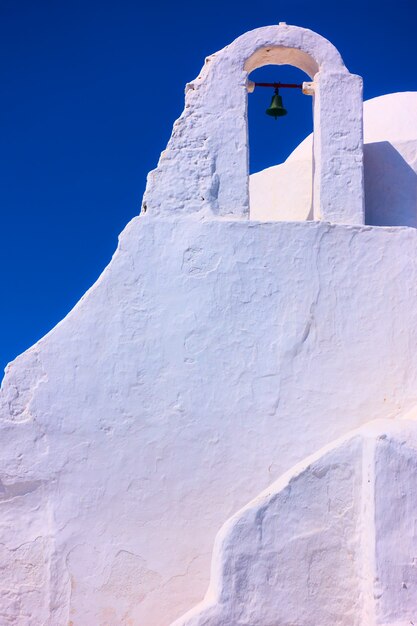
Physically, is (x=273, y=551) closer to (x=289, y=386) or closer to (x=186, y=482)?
(x=186, y=482)

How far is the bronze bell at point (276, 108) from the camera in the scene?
768cm

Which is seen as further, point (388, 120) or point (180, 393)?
point (388, 120)

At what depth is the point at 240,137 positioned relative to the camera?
6484 mm

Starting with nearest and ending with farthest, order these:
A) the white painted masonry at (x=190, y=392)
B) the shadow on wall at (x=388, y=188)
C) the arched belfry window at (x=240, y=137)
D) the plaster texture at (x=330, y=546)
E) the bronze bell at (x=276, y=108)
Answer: the plaster texture at (x=330, y=546) < the white painted masonry at (x=190, y=392) < the arched belfry window at (x=240, y=137) < the shadow on wall at (x=388, y=188) < the bronze bell at (x=276, y=108)

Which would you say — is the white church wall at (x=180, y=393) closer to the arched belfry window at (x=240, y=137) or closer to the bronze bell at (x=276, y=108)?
the arched belfry window at (x=240, y=137)

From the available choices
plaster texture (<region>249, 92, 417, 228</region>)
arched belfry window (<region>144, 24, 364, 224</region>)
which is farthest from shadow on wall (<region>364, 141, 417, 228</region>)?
arched belfry window (<region>144, 24, 364, 224</region>)

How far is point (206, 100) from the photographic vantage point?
257 inches

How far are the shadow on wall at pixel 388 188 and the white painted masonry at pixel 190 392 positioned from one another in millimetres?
986

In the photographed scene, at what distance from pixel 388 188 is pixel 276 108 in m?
1.42

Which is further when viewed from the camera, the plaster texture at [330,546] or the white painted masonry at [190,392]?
the white painted masonry at [190,392]

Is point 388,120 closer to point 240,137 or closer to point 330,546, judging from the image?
point 240,137

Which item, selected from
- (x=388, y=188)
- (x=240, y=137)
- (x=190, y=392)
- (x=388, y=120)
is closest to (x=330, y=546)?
(x=190, y=392)

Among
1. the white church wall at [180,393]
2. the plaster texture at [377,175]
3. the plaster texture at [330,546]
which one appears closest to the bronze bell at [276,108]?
the plaster texture at [377,175]

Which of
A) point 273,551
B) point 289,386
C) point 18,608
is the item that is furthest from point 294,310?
point 18,608
